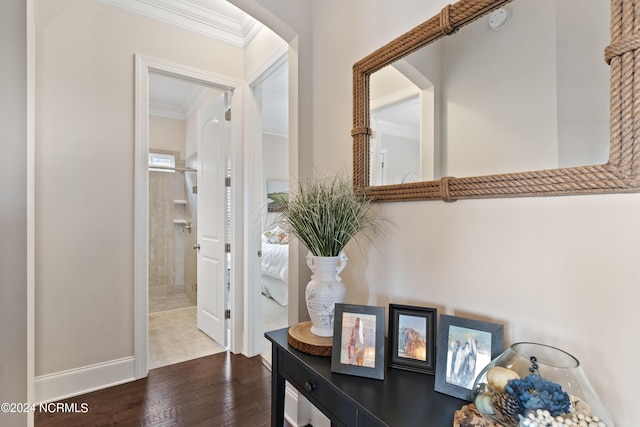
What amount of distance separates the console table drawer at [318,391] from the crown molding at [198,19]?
2560 mm

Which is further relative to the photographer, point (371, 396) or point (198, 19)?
point (198, 19)

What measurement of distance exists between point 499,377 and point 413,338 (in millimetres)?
304

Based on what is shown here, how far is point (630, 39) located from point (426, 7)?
26.0 inches

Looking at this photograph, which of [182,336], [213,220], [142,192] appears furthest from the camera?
[182,336]

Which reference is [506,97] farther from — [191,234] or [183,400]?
[191,234]

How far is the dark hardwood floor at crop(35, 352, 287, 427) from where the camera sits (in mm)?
1842

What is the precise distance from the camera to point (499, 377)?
0.68m

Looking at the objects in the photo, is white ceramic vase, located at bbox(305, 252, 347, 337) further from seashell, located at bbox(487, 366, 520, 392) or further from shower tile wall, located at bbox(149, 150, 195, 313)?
shower tile wall, located at bbox(149, 150, 195, 313)

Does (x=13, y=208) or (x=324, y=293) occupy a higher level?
(x=13, y=208)

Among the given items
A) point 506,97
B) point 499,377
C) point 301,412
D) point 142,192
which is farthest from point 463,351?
point 142,192

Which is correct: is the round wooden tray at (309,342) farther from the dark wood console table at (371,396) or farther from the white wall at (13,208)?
the white wall at (13,208)

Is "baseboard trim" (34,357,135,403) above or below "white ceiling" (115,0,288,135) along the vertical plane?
below

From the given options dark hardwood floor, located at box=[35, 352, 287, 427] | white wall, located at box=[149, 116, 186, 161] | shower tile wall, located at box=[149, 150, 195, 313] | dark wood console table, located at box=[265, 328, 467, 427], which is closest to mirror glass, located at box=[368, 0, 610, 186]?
dark wood console table, located at box=[265, 328, 467, 427]

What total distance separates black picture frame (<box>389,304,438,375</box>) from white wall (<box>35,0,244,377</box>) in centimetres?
216
